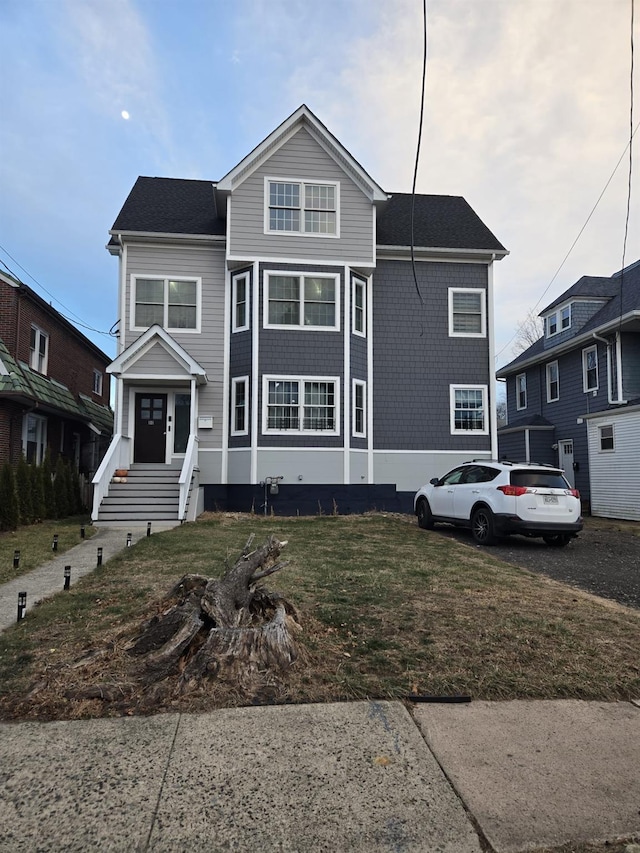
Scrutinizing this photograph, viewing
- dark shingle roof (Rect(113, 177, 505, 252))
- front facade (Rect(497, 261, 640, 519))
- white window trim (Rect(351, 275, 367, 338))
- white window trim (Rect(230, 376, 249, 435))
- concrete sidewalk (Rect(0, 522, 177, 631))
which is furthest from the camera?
front facade (Rect(497, 261, 640, 519))

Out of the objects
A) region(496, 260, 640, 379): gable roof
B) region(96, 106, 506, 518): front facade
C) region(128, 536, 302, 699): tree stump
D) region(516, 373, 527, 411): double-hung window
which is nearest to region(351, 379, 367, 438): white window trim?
region(96, 106, 506, 518): front facade

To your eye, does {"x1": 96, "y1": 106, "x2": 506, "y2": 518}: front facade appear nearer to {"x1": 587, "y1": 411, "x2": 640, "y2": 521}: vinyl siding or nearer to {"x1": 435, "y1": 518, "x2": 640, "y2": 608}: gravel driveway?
{"x1": 435, "y1": 518, "x2": 640, "y2": 608}: gravel driveway

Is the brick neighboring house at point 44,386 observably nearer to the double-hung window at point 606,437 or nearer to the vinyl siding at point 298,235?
the vinyl siding at point 298,235

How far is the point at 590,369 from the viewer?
19797 millimetres

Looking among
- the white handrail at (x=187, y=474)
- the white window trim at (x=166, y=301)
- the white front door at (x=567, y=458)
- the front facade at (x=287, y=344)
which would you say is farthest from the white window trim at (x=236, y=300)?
the white front door at (x=567, y=458)

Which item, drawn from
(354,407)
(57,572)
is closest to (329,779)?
(57,572)

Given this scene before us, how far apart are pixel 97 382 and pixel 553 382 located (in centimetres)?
2053

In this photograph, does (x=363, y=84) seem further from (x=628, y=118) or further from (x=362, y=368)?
(x=362, y=368)

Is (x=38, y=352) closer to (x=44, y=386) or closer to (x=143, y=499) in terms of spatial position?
(x=44, y=386)

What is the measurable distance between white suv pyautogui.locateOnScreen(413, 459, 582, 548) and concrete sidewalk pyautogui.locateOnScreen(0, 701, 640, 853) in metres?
6.58

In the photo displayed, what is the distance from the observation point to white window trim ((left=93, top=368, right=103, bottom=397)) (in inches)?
921

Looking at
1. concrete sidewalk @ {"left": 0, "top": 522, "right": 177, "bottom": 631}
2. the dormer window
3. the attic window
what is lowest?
concrete sidewalk @ {"left": 0, "top": 522, "right": 177, "bottom": 631}

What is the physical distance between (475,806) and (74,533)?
10423mm

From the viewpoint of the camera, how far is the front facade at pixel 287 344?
14633 millimetres
